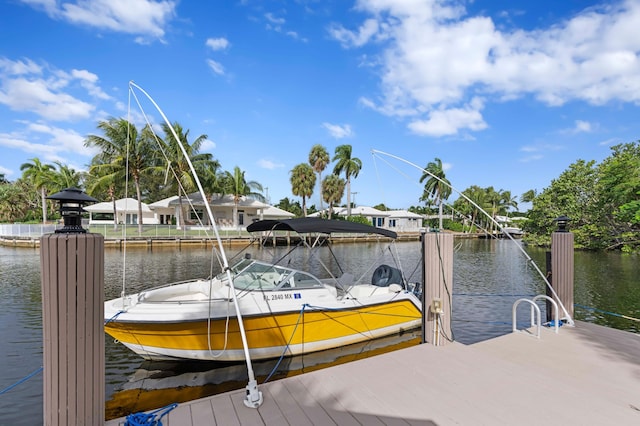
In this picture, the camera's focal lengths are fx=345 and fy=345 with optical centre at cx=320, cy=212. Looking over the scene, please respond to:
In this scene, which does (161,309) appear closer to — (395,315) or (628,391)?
(395,315)

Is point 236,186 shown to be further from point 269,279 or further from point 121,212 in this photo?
point 269,279

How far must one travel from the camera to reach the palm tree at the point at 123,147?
3162cm

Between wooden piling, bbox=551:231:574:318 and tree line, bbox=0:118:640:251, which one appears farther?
tree line, bbox=0:118:640:251

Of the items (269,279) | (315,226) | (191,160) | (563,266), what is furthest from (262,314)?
(191,160)

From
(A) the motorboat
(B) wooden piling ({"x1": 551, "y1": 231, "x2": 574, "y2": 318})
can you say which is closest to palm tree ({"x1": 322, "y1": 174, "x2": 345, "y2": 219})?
(A) the motorboat

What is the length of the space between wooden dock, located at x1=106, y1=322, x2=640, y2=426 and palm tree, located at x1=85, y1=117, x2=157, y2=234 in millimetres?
30984

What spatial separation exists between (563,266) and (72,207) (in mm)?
7534

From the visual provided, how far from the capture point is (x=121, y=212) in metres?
40.8

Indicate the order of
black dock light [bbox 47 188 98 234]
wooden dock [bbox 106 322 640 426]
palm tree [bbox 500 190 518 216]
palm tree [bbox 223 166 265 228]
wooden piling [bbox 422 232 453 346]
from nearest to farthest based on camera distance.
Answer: black dock light [bbox 47 188 98 234], wooden dock [bbox 106 322 640 426], wooden piling [bbox 422 232 453 346], palm tree [bbox 223 166 265 228], palm tree [bbox 500 190 518 216]

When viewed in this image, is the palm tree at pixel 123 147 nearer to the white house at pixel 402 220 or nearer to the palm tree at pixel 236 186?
the palm tree at pixel 236 186

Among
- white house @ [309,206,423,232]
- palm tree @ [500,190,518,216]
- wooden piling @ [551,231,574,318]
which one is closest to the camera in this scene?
wooden piling @ [551,231,574,318]

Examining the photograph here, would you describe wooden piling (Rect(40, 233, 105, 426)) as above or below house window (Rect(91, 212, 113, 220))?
below

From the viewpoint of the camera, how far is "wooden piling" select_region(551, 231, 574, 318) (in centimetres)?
631

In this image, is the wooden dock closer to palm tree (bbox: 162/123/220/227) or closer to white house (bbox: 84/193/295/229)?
palm tree (bbox: 162/123/220/227)
